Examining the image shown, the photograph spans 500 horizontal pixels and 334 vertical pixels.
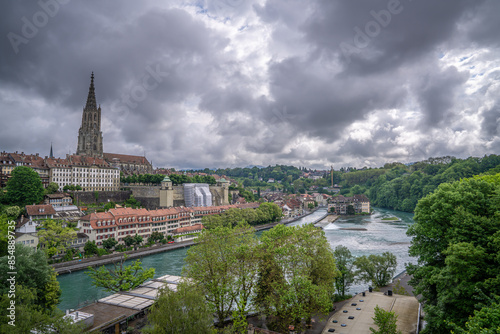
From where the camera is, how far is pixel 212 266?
16.9 meters

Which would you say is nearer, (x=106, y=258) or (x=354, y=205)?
(x=106, y=258)

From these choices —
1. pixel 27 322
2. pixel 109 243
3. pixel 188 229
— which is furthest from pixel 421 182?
pixel 27 322

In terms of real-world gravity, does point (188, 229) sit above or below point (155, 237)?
above

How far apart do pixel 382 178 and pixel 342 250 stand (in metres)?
116

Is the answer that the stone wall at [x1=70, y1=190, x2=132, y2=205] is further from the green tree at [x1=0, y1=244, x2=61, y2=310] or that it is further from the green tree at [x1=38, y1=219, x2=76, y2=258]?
the green tree at [x1=0, y1=244, x2=61, y2=310]

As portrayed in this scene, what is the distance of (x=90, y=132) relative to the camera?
267 feet

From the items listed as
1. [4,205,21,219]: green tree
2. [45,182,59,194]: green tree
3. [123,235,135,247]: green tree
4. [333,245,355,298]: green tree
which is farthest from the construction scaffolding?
[333,245,355,298]: green tree

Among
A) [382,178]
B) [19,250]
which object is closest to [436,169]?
[382,178]

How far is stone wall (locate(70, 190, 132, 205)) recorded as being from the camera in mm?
56453

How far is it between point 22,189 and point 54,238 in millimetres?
16883

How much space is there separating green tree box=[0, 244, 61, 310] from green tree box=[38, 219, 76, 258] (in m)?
16.8

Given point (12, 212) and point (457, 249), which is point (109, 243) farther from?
point (457, 249)

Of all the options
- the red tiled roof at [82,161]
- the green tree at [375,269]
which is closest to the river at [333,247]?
the green tree at [375,269]

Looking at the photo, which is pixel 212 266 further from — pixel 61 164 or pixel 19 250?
pixel 61 164
